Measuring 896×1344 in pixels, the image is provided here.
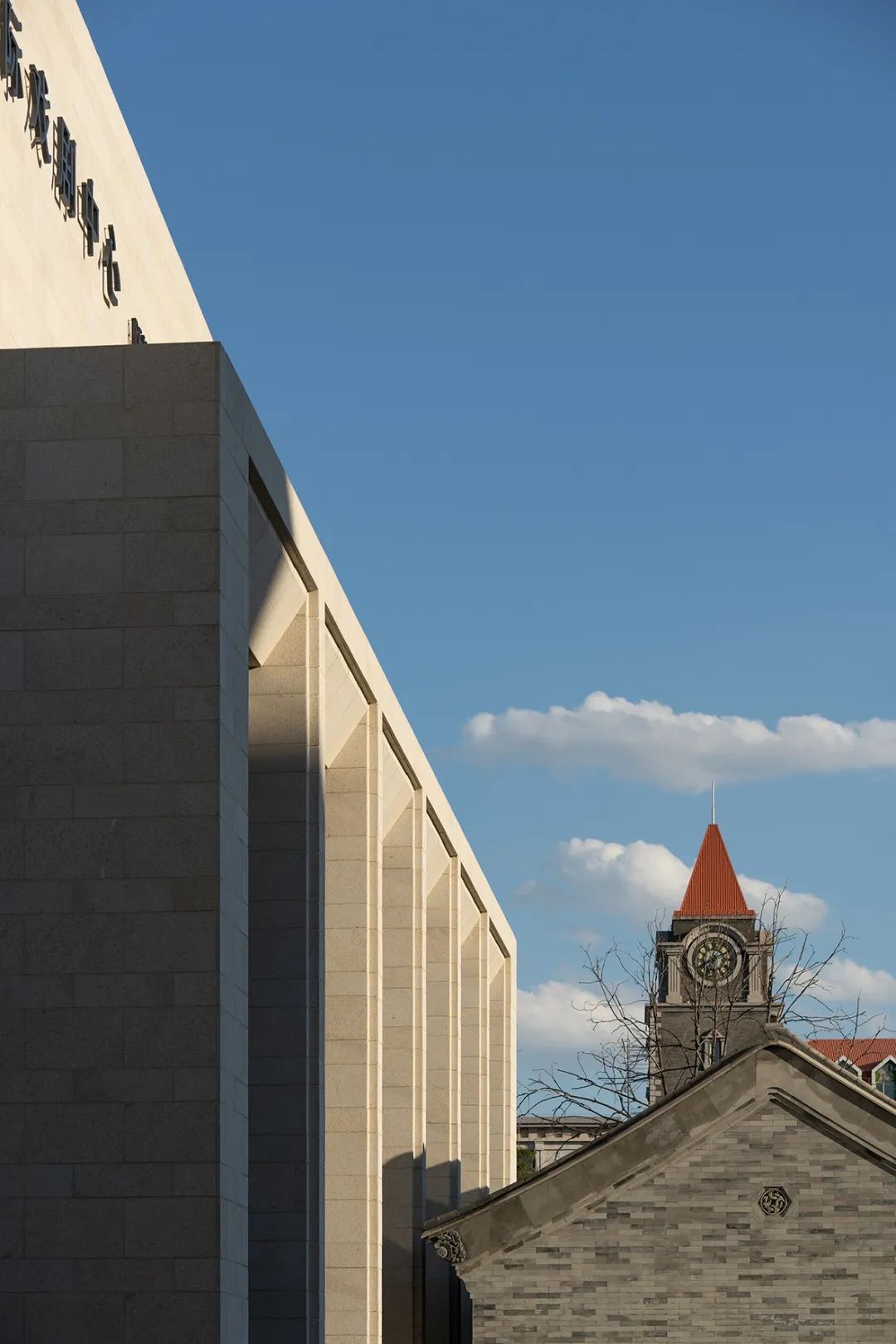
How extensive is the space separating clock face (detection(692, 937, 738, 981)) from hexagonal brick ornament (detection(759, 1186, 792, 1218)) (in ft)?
290

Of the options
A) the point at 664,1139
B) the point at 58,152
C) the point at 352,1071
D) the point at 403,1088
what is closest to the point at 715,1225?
the point at 664,1139

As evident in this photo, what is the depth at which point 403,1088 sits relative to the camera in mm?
31531

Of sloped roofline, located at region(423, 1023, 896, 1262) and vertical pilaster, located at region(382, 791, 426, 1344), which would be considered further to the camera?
vertical pilaster, located at region(382, 791, 426, 1344)

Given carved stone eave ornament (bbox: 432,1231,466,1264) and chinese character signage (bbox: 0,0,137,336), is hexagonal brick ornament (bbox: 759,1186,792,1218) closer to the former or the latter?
carved stone eave ornament (bbox: 432,1231,466,1264)

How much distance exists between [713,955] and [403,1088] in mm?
90000

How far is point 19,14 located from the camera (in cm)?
2006

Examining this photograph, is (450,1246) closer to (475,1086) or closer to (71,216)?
(475,1086)

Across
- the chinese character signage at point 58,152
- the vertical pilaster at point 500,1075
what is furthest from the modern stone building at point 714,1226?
the vertical pilaster at point 500,1075

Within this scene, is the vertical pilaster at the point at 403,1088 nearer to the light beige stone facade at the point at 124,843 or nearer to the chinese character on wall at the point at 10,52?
the light beige stone facade at the point at 124,843

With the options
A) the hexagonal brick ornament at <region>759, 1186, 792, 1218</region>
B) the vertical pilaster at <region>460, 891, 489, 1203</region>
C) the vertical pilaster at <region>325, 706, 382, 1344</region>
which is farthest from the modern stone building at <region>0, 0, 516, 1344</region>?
the vertical pilaster at <region>460, 891, 489, 1203</region>

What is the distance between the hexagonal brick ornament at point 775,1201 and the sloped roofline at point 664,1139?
1.06 metres

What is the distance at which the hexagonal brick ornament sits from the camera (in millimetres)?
28141

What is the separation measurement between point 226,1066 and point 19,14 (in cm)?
1046

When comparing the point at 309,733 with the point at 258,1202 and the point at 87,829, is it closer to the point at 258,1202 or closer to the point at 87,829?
the point at 258,1202
